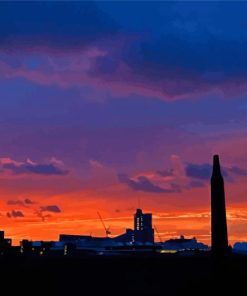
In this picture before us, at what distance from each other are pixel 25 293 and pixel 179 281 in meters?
41.9

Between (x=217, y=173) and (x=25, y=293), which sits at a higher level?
(x=217, y=173)

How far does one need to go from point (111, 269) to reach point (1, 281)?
46736 millimetres

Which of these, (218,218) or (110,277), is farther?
(110,277)

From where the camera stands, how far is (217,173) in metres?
86.1

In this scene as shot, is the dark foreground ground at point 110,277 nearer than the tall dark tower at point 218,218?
No

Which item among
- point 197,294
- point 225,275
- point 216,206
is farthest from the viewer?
point 197,294

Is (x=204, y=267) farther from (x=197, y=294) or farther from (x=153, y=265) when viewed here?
(x=197, y=294)

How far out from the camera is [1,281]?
153750 millimetres

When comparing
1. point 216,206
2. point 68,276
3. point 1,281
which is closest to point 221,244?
point 216,206

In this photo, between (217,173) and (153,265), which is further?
(153,265)

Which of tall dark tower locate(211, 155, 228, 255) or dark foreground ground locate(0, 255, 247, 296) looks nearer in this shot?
tall dark tower locate(211, 155, 228, 255)

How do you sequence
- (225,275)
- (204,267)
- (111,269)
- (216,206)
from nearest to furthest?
(216,206), (225,275), (204,267), (111,269)

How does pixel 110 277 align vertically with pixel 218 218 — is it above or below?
below

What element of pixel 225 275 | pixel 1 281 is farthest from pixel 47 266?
pixel 225 275
